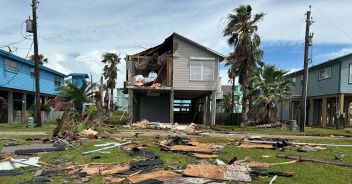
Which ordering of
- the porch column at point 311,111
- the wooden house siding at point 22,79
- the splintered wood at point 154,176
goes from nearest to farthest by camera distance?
the splintered wood at point 154,176 < the wooden house siding at point 22,79 < the porch column at point 311,111

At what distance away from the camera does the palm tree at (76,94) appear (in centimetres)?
3075

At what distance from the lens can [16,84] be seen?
34.3 metres

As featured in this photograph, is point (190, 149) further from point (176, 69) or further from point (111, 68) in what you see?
point (111, 68)

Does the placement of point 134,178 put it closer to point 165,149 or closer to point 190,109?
point 165,149

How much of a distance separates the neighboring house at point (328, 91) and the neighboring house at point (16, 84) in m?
26.4

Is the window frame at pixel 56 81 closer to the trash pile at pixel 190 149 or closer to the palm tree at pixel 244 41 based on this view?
Answer: the palm tree at pixel 244 41

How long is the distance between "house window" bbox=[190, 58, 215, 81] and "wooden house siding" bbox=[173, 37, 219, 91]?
0.24 meters

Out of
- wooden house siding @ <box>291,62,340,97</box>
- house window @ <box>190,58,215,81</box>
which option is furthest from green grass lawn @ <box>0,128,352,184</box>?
wooden house siding @ <box>291,62,340,97</box>

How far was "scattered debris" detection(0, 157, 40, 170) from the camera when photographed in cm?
935

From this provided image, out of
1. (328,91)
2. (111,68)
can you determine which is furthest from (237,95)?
(328,91)

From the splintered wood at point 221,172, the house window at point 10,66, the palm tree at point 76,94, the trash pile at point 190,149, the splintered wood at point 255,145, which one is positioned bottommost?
the splintered wood at point 255,145

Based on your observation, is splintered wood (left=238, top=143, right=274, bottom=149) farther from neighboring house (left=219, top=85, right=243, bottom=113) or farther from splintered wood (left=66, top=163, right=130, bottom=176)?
neighboring house (left=219, top=85, right=243, bottom=113)

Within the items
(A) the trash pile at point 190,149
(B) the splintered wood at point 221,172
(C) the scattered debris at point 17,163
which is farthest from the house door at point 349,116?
(C) the scattered debris at point 17,163

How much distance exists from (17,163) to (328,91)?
99.9ft
